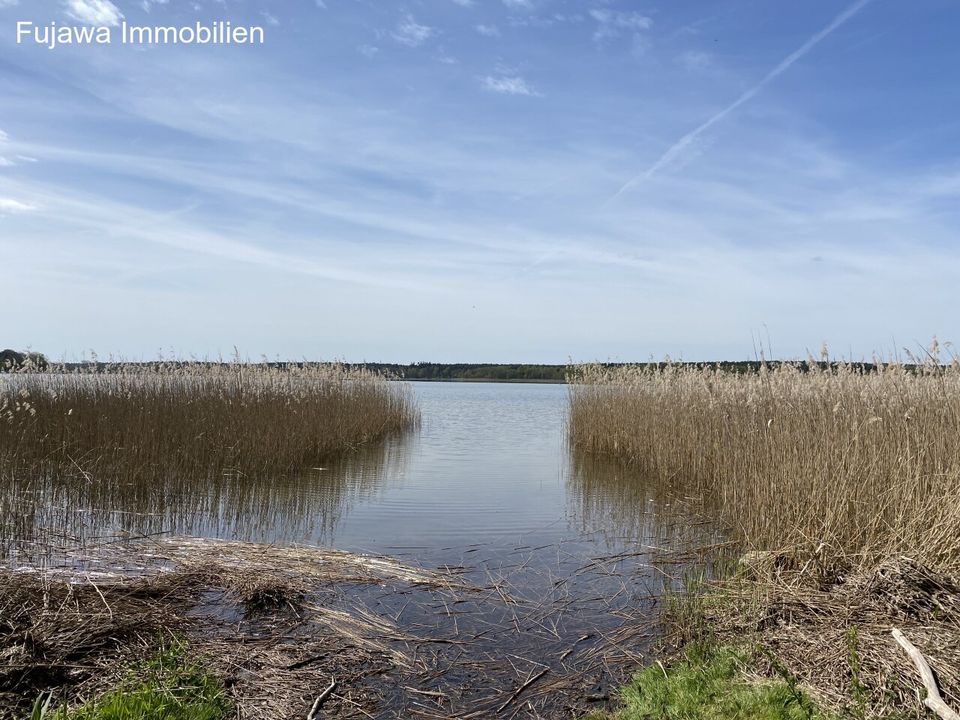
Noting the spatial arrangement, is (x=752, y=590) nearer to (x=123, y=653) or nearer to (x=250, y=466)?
(x=123, y=653)

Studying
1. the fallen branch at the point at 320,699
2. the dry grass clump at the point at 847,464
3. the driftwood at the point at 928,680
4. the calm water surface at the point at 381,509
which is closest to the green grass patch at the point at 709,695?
the driftwood at the point at 928,680

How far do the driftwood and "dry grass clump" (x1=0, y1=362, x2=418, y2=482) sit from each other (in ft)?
19.9

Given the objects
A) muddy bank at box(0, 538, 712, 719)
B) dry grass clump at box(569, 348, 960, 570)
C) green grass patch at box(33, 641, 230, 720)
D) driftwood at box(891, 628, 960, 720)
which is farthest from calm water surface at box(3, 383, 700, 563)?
driftwood at box(891, 628, 960, 720)

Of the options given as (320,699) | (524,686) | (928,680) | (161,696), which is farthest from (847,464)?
(161,696)

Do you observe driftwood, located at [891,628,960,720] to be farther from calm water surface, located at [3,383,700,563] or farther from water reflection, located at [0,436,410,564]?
water reflection, located at [0,436,410,564]

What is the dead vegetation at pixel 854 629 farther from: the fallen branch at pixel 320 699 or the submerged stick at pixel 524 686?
the fallen branch at pixel 320 699

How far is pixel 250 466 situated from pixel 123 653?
6.00m

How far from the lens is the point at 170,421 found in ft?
28.9

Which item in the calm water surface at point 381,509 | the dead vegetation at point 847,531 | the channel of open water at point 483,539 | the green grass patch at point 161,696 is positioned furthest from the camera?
the calm water surface at point 381,509

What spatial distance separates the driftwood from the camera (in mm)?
2553

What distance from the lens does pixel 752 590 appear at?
4195 mm

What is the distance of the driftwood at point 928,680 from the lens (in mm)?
2553

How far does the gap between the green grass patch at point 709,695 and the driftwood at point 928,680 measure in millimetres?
386

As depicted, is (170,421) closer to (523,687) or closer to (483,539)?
(483,539)
